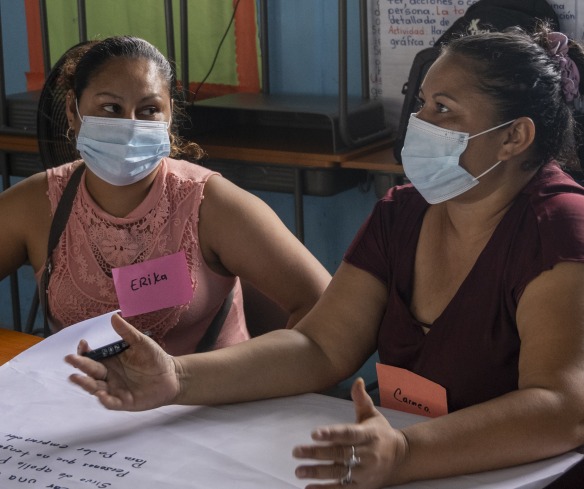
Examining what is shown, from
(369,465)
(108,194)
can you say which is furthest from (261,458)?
(108,194)

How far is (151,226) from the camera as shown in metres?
1.98

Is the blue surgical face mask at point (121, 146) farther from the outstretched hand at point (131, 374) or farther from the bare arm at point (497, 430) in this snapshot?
the bare arm at point (497, 430)

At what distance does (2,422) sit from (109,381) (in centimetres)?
18

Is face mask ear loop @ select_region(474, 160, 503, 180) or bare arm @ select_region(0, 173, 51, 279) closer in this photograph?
face mask ear loop @ select_region(474, 160, 503, 180)

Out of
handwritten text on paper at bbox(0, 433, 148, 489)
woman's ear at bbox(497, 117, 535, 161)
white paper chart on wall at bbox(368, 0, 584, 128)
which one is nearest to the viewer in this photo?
handwritten text on paper at bbox(0, 433, 148, 489)

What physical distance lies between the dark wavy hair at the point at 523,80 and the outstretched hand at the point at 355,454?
57 centimetres

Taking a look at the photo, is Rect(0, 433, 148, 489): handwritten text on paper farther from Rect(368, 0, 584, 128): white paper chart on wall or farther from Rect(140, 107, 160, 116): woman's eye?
Rect(368, 0, 584, 128): white paper chart on wall

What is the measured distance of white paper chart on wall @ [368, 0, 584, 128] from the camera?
294cm

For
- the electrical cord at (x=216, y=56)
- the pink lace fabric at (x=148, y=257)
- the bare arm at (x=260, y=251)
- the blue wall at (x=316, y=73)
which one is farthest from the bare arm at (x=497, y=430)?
the electrical cord at (x=216, y=56)

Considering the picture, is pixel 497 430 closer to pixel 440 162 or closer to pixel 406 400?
pixel 406 400

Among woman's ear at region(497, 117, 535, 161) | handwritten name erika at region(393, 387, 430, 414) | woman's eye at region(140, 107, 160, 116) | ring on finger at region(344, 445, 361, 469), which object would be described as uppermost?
woman's eye at region(140, 107, 160, 116)

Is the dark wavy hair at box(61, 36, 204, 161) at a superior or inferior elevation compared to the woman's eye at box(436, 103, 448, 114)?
superior

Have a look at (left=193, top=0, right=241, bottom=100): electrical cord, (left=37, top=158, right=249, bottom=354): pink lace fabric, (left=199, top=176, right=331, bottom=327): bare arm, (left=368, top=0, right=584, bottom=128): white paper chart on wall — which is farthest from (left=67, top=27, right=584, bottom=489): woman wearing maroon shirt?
(left=193, top=0, right=241, bottom=100): electrical cord

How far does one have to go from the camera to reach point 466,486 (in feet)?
4.00
